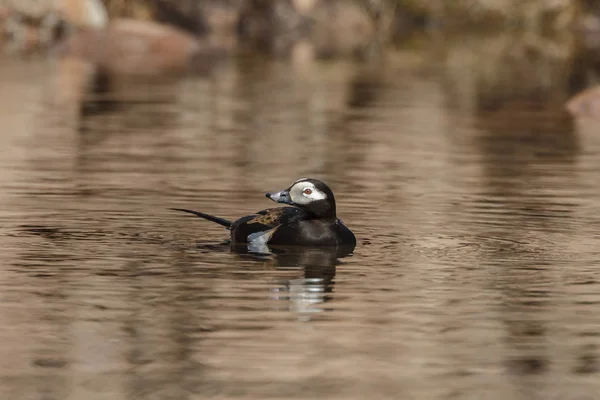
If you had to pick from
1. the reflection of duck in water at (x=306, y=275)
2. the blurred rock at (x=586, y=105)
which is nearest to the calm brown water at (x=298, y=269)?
the reflection of duck in water at (x=306, y=275)

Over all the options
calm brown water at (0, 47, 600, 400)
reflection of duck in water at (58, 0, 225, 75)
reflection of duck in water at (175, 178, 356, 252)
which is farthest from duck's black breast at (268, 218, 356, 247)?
reflection of duck in water at (58, 0, 225, 75)

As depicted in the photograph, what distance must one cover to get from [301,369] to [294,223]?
13.6 feet

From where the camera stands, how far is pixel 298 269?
11.5 metres

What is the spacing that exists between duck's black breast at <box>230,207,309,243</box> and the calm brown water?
0.20 m

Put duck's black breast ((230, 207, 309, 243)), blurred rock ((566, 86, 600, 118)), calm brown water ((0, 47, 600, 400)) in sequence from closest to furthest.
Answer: calm brown water ((0, 47, 600, 400))
duck's black breast ((230, 207, 309, 243))
blurred rock ((566, 86, 600, 118))

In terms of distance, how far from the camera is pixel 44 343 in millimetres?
8781

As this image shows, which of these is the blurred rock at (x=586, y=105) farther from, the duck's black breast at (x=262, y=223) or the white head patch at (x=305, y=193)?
the white head patch at (x=305, y=193)

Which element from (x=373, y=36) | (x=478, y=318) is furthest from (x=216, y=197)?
(x=373, y=36)

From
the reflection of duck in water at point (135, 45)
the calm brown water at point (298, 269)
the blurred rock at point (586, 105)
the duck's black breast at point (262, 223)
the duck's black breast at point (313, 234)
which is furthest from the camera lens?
the reflection of duck in water at point (135, 45)

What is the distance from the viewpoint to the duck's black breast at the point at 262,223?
12359 mm

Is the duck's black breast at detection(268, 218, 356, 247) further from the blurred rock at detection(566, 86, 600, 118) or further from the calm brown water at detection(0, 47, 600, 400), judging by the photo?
the blurred rock at detection(566, 86, 600, 118)

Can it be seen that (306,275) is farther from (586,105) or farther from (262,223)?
(586,105)

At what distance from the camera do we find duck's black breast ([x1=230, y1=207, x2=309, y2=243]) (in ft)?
40.5

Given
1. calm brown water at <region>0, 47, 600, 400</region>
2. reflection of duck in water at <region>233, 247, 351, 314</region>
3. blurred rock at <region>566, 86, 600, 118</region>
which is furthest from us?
blurred rock at <region>566, 86, 600, 118</region>
